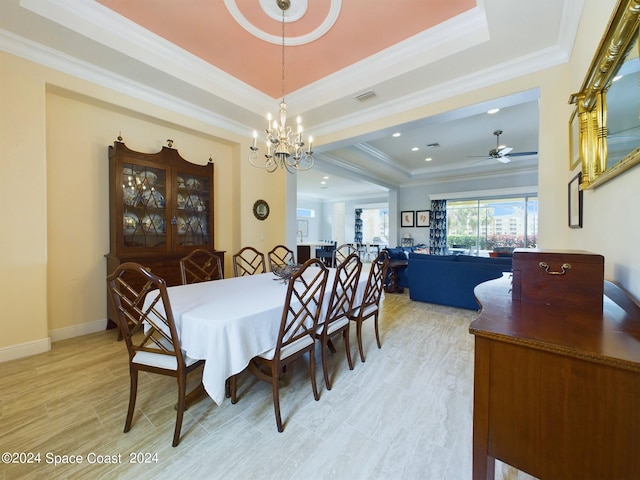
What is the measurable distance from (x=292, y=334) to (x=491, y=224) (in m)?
7.57

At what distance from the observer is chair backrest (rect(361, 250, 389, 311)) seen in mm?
2533

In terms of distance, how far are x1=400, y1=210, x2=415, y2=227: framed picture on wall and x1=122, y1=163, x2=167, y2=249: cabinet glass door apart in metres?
6.94

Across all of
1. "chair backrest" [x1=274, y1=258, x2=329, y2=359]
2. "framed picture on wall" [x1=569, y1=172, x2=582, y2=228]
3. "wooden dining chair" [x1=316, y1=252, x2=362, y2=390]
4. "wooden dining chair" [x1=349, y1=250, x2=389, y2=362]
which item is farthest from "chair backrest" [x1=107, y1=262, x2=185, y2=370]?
"framed picture on wall" [x1=569, y1=172, x2=582, y2=228]

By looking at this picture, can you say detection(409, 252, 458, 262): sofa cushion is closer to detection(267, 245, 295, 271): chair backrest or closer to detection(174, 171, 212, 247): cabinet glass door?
detection(267, 245, 295, 271): chair backrest

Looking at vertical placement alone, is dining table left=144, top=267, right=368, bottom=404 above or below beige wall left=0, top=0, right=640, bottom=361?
below

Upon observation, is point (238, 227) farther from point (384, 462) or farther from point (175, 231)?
point (384, 462)

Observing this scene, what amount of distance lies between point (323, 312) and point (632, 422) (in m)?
1.64

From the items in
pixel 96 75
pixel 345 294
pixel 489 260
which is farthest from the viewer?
pixel 489 260

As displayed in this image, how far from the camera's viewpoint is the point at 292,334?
1720 millimetres

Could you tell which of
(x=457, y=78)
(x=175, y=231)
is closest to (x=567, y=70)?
(x=457, y=78)

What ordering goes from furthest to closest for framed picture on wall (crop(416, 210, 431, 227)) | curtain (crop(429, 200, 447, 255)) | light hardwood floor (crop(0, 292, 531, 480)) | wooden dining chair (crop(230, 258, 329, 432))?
framed picture on wall (crop(416, 210, 431, 227))
curtain (crop(429, 200, 447, 255))
wooden dining chair (crop(230, 258, 329, 432))
light hardwood floor (crop(0, 292, 531, 480))

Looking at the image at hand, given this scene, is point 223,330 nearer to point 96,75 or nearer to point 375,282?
point 375,282

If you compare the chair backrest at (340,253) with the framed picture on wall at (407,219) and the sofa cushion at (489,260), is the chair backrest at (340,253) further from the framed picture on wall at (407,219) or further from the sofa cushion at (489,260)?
the framed picture on wall at (407,219)

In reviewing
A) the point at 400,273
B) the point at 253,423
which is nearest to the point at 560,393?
the point at 253,423
